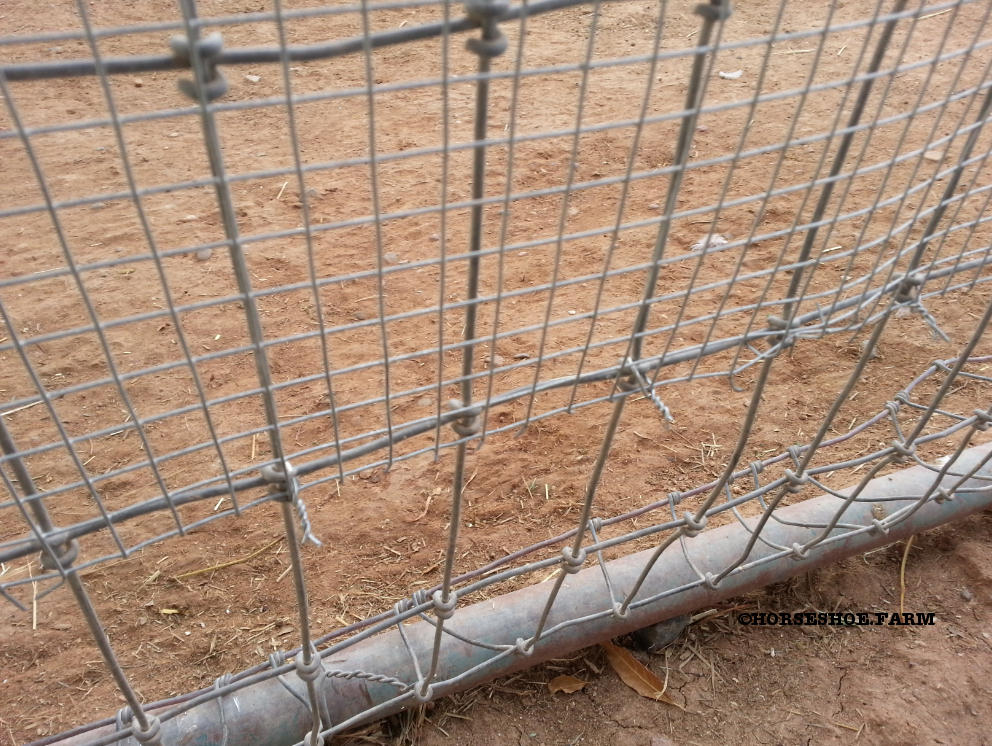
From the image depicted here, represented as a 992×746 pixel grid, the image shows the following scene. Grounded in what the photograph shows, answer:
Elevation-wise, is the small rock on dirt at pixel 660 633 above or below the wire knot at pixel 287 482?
below

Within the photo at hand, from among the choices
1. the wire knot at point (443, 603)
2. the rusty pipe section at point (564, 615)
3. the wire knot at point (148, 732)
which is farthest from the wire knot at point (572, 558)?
the wire knot at point (148, 732)

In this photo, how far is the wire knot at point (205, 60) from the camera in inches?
28.5

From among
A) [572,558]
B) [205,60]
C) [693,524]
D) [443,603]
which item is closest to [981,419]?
[693,524]

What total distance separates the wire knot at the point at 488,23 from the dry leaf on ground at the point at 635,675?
1.52 m

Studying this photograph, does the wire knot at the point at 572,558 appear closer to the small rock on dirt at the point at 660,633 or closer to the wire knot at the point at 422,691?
the wire knot at the point at 422,691

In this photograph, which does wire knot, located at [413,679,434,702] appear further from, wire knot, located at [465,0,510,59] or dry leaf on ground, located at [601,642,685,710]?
wire knot, located at [465,0,510,59]

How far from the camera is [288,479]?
3.35ft

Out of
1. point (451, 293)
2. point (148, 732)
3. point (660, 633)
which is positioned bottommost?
point (451, 293)

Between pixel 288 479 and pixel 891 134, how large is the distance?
4014 millimetres

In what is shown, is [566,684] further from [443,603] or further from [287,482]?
[287,482]

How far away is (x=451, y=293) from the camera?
3.10 m

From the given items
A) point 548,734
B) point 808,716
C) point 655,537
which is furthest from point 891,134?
point 548,734

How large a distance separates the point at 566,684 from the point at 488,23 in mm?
1528

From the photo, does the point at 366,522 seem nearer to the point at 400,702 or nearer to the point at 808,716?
the point at 400,702
